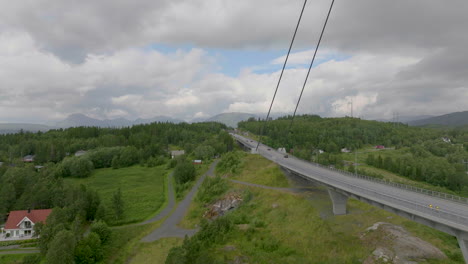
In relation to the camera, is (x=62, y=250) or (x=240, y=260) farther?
(x=240, y=260)

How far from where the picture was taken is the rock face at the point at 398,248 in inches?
1382

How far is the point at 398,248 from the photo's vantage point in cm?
3703

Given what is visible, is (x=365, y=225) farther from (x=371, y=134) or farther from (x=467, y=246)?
(x=371, y=134)

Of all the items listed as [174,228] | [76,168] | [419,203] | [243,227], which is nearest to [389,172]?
[419,203]

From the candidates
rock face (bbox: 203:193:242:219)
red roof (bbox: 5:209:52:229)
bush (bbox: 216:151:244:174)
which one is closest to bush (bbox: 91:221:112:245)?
red roof (bbox: 5:209:52:229)

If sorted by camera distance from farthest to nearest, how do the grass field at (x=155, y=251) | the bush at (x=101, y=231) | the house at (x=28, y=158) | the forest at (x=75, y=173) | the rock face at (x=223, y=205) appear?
1. the house at (x=28, y=158)
2. the rock face at (x=223, y=205)
3. the bush at (x=101, y=231)
4. the forest at (x=75, y=173)
5. the grass field at (x=155, y=251)

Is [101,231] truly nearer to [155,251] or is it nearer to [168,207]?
[155,251]

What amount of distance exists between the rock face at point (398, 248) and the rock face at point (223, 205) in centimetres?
3247

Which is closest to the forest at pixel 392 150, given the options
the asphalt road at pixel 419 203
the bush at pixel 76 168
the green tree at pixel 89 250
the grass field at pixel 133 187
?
the asphalt road at pixel 419 203

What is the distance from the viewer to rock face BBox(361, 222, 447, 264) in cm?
3509

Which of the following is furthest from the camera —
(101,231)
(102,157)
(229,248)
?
(102,157)

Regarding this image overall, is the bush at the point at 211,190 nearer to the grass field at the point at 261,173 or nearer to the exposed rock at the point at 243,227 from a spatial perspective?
the grass field at the point at 261,173

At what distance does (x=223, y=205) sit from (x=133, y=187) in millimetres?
40479

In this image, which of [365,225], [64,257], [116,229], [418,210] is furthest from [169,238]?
[418,210]
